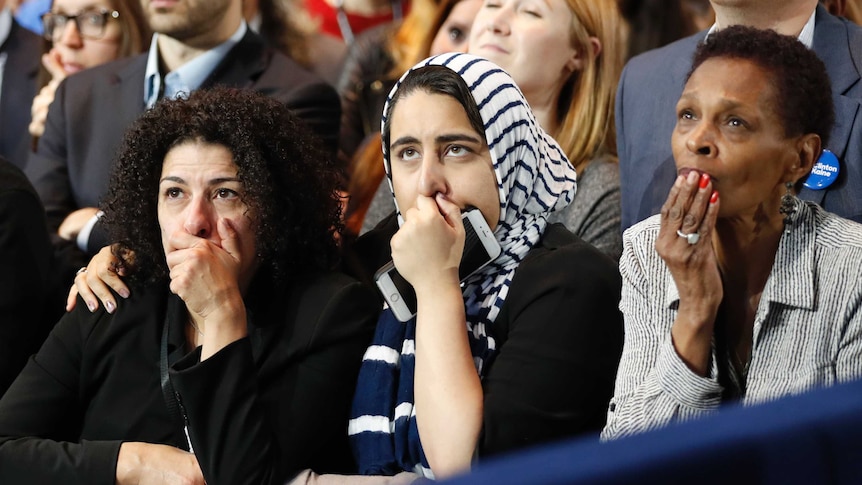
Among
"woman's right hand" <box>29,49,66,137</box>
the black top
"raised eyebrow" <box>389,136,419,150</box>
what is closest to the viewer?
the black top

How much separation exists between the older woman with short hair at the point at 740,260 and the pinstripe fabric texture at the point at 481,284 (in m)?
0.22

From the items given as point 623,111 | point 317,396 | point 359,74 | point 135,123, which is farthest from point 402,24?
point 317,396

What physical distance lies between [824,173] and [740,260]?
430mm

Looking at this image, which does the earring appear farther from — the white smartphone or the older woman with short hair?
the white smartphone

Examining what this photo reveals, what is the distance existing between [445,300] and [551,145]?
1.65 ft

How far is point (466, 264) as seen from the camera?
2.06 m

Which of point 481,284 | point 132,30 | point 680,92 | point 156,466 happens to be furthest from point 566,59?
point 132,30

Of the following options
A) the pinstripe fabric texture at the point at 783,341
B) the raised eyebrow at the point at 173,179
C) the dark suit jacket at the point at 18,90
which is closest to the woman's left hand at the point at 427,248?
Answer: the pinstripe fabric texture at the point at 783,341

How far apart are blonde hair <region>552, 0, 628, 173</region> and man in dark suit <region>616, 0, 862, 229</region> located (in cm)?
18

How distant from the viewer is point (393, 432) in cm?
201

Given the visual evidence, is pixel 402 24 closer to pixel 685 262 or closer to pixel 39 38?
pixel 39 38

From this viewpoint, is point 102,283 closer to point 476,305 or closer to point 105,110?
point 476,305

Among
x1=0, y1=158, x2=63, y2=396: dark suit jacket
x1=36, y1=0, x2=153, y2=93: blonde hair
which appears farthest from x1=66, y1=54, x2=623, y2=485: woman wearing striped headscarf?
x1=36, y1=0, x2=153, y2=93: blonde hair

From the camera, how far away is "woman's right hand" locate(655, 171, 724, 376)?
1768mm
